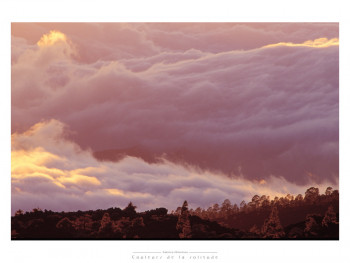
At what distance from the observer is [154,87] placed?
19219 mm

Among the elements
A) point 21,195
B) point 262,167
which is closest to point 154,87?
point 262,167

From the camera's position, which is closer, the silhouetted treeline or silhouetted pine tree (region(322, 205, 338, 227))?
the silhouetted treeline

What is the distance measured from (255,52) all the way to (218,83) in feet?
5.86

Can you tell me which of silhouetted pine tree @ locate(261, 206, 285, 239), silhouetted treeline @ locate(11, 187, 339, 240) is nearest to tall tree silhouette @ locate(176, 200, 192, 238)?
silhouetted treeline @ locate(11, 187, 339, 240)

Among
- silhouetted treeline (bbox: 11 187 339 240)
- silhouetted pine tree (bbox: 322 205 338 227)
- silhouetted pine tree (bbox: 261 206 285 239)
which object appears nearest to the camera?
silhouetted treeline (bbox: 11 187 339 240)

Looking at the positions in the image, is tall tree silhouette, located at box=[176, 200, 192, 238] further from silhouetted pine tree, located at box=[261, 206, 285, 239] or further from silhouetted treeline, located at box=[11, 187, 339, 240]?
silhouetted pine tree, located at box=[261, 206, 285, 239]

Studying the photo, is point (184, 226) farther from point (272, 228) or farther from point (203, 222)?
point (272, 228)

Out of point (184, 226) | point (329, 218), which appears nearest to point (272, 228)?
point (329, 218)

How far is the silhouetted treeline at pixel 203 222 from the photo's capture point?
60.6 ft

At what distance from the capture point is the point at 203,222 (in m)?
18.7

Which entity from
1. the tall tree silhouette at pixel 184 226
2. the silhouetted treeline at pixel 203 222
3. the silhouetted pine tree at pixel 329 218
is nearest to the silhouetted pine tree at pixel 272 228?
the silhouetted treeline at pixel 203 222

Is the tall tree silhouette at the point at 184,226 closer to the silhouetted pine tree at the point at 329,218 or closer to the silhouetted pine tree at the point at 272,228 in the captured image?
the silhouetted pine tree at the point at 272,228

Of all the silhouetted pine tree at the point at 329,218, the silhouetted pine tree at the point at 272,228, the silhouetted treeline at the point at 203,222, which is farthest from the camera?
the silhouetted pine tree at the point at 329,218

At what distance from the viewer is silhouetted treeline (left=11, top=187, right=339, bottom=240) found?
1847cm
